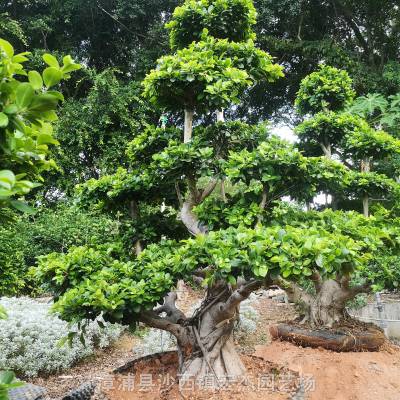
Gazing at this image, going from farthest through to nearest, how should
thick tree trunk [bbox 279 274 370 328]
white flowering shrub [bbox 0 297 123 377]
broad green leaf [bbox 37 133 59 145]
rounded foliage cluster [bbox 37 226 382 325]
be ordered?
thick tree trunk [bbox 279 274 370 328]
white flowering shrub [bbox 0 297 123 377]
rounded foliage cluster [bbox 37 226 382 325]
broad green leaf [bbox 37 133 59 145]

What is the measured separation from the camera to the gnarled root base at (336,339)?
3.79 meters

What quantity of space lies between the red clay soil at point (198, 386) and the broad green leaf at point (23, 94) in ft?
6.19

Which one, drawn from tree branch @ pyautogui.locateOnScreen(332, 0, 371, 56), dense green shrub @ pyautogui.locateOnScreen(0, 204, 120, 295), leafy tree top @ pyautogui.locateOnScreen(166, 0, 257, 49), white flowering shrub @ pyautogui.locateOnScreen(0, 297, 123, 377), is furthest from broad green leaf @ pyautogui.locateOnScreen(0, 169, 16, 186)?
tree branch @ pyautogui.locateOnScreen(332, 0, 371, 56)

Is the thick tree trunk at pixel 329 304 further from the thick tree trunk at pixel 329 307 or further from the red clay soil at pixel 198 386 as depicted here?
the red clay soil at pixel 198 386

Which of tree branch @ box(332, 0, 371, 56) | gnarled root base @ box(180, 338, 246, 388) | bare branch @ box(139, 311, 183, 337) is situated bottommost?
gnarled root base @ box(180, 338, 246, 388)

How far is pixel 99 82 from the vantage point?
7852mm

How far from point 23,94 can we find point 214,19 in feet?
7.56

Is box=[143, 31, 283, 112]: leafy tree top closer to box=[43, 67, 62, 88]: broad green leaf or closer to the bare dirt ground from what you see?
box=[43, 67, 62, 88]: broad green leaf

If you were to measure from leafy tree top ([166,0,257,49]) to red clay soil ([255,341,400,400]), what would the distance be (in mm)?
2548

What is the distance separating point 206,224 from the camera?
2488 mm

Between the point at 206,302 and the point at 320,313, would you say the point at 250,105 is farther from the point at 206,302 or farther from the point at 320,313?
the point at 206,302

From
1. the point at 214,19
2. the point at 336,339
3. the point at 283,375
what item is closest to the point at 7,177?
the point at 283,375

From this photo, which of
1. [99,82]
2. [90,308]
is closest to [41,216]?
[99,82]

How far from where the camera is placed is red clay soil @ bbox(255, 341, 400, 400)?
10.2 ft
